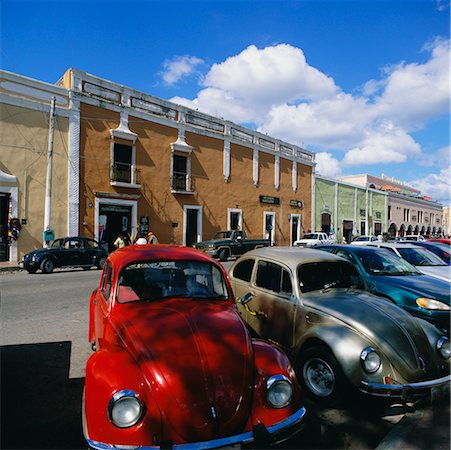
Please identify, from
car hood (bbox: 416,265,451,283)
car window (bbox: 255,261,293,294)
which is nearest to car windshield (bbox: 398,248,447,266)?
car hood (bbox: 416,265,451,283)

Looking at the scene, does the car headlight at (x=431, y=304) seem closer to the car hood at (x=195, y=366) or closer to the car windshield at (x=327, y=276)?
the car windshield at (x=327, y=276)

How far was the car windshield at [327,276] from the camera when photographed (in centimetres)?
459

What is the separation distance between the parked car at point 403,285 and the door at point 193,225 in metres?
17.8

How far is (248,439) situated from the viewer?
2461 mm

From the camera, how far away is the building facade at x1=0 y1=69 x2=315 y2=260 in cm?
1744

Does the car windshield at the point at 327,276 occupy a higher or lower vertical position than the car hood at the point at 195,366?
higher

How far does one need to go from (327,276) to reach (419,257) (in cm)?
516

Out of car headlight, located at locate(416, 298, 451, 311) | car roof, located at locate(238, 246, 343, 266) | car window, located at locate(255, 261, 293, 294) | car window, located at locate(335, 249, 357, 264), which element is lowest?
car headlight, located at locate(416, 298, 451, 311)

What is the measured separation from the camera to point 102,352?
3.01 metres

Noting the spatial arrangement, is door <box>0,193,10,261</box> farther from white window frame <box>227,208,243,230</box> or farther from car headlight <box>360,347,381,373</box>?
car headlight <box>360,347,381,373</box>

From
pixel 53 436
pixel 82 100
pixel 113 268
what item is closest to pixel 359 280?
pixel 113 268

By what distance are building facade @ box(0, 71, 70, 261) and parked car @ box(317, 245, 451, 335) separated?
15503 mm

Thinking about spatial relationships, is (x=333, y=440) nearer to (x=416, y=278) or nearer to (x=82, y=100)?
(x=416, y=278)

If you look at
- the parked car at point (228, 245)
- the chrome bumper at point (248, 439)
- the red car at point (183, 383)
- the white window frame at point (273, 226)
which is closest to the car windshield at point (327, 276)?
the red car at point (183, 383)
